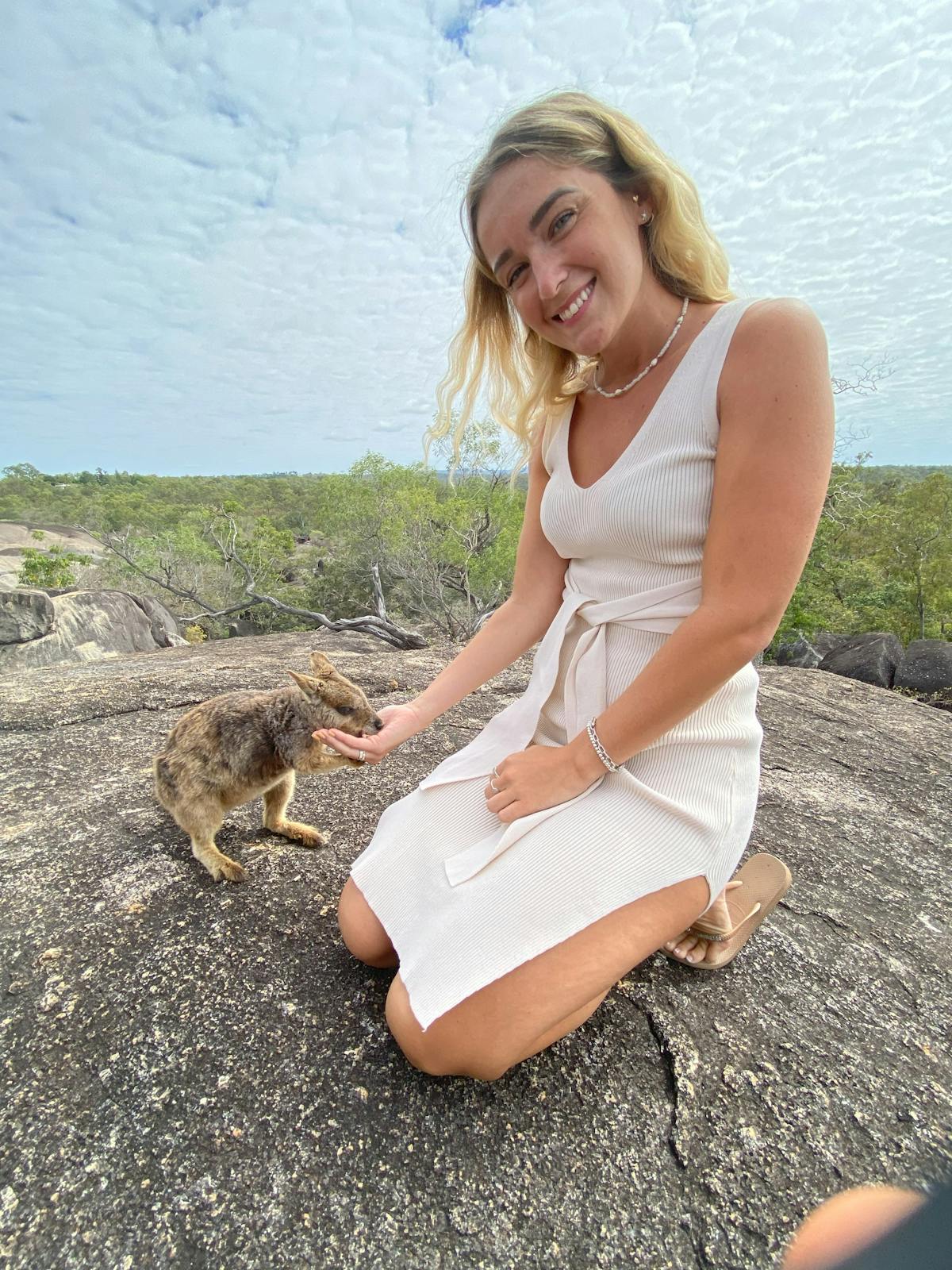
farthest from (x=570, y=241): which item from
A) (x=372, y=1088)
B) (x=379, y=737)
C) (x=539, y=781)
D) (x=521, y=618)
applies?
(x=372, y=1088)

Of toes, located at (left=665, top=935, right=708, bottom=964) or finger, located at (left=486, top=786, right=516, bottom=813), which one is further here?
toes, located at (left=665, top=935, right=708, bottom=964)

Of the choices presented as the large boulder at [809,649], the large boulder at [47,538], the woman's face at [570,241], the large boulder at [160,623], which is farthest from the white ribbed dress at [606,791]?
the large boulder at [47,538]

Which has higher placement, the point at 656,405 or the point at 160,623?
the point at 656,405

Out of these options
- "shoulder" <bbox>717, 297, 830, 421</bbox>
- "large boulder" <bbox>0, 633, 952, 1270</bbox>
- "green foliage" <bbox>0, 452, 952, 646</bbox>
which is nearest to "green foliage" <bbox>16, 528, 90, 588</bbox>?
"green foliage" <bbox>0, 452, 952, 646</bbox>

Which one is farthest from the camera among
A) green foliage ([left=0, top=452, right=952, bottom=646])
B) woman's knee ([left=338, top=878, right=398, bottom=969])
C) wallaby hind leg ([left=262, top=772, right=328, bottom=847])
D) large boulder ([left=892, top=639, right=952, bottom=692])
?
green foliage ([left=0, top=452, right=952, bottom=646])

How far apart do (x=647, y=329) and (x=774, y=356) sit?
433 millimetres

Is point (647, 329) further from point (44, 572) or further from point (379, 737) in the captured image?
point (44, 572)

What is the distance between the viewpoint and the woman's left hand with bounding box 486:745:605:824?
1687 mm

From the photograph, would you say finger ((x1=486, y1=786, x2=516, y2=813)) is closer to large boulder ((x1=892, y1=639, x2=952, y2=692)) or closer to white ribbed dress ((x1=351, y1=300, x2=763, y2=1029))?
white ribbed dress ((x1=351, y1=300, x2=763, y2=1029))

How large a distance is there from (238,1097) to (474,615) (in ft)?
41.3

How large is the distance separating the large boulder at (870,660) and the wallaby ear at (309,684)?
36.4ft

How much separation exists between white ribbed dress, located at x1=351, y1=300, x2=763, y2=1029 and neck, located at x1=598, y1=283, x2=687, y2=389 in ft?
0.52

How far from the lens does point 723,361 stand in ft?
5.18

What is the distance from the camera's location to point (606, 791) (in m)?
1.68
